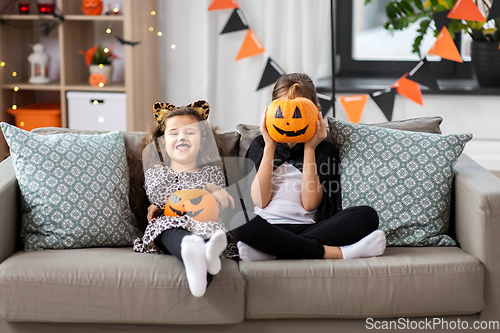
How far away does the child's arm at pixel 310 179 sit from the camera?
1634 mm

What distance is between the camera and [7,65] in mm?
2902

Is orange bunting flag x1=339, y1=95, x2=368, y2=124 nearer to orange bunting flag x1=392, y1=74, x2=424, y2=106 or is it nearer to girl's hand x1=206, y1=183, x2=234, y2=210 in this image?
orange bunting flag x1=392, y1=74, x2=424, y2=106

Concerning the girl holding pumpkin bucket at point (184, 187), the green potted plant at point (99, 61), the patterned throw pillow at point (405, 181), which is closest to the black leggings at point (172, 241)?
the girl holding pumpkin bucket at point (184, 187)

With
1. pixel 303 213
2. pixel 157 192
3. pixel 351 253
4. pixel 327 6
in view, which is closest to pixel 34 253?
pixel 157 192

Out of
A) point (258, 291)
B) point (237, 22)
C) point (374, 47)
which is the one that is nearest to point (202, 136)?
point (258, 291)

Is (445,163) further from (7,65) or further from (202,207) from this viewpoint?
(7,65)

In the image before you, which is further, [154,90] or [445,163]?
[154,90]

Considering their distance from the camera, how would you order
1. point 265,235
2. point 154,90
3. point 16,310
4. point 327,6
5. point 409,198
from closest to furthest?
point 16,310 < point 265,235 < point 409,198 < point 327,6 < point 154,90

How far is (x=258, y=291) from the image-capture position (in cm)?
139

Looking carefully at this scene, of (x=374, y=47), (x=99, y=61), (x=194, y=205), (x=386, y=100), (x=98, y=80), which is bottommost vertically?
(x=194, y=205)

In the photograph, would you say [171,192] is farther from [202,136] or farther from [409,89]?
[409,89]

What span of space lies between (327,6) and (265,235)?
1.78 meters

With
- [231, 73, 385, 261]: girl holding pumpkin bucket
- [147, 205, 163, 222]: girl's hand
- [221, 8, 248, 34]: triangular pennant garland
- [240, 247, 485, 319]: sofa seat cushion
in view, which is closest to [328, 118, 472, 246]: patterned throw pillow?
[231, 73, 385, 261]: girl holding pumpkin bucket

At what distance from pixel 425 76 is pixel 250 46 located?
1.00 metres
